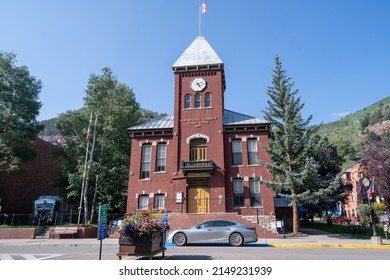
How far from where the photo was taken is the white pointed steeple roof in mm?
28064

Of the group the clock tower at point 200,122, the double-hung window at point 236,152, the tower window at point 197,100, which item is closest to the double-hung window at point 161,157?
the clock tower at point 200,122

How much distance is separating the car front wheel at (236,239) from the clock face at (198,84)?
54.1 feet

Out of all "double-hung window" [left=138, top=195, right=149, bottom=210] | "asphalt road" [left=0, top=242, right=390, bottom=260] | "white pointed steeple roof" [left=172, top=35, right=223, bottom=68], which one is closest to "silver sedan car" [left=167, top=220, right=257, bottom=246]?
"asphalt road" [left=0, top=242, right=390, bottom=260]

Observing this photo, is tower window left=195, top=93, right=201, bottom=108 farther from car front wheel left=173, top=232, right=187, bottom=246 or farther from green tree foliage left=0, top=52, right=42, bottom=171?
green tree foliage left=0, top=52, right=42, bottom=171

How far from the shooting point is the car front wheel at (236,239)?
1435 centimetres

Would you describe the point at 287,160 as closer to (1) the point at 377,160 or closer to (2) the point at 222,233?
(1) the point at 377,160

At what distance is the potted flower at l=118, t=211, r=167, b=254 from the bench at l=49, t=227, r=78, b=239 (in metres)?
17.0

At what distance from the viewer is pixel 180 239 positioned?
49.2 feet

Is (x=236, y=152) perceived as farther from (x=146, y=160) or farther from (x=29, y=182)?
(x=29, y=182)

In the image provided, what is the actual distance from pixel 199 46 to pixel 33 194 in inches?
1222

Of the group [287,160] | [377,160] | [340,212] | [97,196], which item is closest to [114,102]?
[97,196]

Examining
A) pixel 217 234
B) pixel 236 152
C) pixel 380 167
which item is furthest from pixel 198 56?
pixel 217 234

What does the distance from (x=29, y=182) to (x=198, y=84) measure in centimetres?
2863

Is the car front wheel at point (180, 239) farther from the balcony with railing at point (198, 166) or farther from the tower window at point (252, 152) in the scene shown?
the tower window at point (252, 152)
